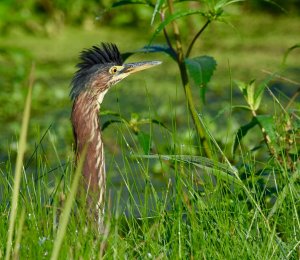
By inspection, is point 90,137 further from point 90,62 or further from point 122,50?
point 122,50

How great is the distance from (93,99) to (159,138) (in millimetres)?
2511

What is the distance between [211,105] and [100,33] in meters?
2.26

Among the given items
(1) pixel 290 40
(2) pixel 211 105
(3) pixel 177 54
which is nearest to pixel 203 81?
(3) pixel 177 54

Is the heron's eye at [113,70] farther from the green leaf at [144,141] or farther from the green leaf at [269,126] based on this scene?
the green leaf at [269,126]

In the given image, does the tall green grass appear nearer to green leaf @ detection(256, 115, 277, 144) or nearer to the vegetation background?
the vegetation background

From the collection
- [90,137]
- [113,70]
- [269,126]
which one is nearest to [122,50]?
[113,70]

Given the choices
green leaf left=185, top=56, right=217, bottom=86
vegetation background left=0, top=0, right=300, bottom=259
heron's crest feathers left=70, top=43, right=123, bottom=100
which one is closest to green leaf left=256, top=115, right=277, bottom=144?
vegetation background left=0, top=0, right=300, bottom=259

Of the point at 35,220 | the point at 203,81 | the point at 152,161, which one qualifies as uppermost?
the point at 203,81

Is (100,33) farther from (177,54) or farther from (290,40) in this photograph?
(177,54)

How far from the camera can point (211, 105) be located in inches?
290

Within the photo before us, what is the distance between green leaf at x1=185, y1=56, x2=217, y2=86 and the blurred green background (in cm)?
255

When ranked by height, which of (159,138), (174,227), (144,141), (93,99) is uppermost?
(93,99)

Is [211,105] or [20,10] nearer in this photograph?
[211,105]

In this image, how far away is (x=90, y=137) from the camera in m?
4.09
